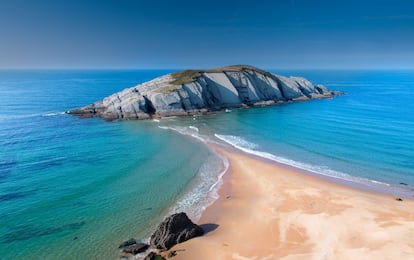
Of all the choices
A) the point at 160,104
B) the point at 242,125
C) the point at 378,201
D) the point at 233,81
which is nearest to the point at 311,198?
the point at 378,201

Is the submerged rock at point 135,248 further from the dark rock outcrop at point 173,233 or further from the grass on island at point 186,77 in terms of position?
the grass on island at point 186,77

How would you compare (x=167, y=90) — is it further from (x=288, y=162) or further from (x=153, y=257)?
(x=153, y=257)

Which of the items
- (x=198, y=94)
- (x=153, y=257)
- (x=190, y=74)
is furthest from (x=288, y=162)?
(x=190, y=74)

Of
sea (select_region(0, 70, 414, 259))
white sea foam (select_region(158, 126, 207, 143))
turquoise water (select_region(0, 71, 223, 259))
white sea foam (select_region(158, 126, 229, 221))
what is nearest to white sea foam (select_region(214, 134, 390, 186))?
sea (select_region(0, 70, 414, 259))

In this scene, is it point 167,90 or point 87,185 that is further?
point 167,90

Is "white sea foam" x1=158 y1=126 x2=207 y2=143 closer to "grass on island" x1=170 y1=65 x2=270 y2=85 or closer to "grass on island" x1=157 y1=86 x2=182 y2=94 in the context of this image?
"grass on island" x1=157 y1=86 x2=182 y2=94

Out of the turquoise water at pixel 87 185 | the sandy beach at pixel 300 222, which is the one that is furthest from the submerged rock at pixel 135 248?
the sandy beach at pixel 300 222
